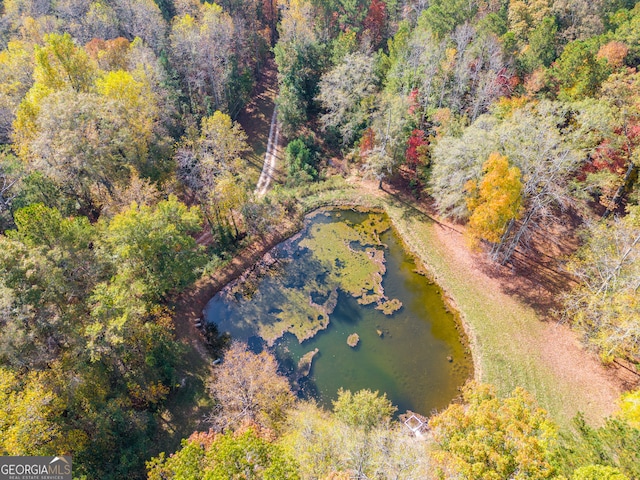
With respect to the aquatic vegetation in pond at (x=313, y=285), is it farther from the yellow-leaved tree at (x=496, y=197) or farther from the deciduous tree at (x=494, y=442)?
the deciduous tree at (x=494, y=442)

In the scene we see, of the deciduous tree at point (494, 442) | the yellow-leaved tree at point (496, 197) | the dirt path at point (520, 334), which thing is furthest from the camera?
the yellow-leaved tree at point (496, 197)

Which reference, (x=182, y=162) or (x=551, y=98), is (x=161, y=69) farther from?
(x=551, y=98)

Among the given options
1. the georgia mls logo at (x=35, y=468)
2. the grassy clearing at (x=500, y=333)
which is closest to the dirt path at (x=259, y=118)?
the grassy clearing at (x=500, y=333)

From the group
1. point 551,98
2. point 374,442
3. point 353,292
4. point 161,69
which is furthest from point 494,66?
point 374,442

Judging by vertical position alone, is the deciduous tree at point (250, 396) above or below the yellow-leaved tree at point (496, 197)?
below

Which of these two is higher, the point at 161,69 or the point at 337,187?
the point at 161,69

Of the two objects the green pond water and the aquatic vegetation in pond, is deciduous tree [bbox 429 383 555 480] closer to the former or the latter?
the green pond water

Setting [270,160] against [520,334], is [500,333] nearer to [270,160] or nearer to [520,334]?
[520,334]
